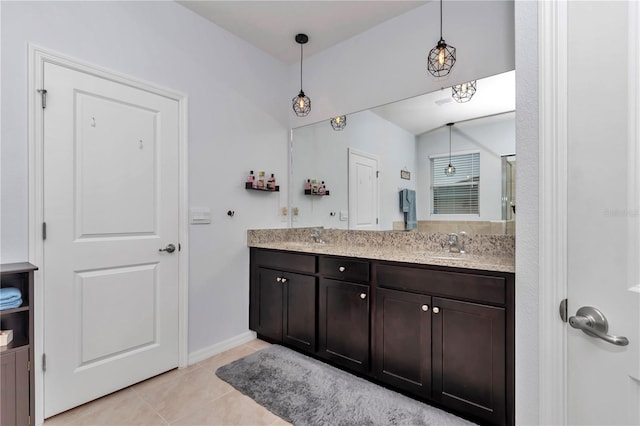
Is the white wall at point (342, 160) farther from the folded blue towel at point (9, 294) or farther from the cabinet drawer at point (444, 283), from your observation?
the folded blue towel at point (9, 294)

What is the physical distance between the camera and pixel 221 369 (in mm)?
2373

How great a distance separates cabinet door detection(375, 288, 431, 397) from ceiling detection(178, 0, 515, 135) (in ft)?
4.41

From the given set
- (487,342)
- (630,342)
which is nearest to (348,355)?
(487,342)

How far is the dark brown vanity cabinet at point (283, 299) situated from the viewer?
2.48 metres

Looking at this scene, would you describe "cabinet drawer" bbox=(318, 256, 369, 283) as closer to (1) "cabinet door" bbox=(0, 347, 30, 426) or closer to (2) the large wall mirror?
(2) the large wall mirror

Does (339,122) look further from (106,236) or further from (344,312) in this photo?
(106,236)

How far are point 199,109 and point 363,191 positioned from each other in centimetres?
157

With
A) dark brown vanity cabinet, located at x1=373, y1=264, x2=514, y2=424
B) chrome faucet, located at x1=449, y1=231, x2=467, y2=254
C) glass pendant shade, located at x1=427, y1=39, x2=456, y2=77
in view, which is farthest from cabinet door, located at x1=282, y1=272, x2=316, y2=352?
glass pendant shade, located at x1=427, y1=39, x2=456, y2=77

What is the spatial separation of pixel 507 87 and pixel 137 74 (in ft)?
8.36

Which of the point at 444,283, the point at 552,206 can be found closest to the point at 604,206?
the point at 552,206

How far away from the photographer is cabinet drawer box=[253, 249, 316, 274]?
248 cm

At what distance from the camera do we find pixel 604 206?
91cm

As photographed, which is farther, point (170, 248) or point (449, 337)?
point (170, 248)

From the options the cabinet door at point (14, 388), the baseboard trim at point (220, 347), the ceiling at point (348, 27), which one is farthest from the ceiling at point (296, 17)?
the baseboard trim at point (220, 347)
